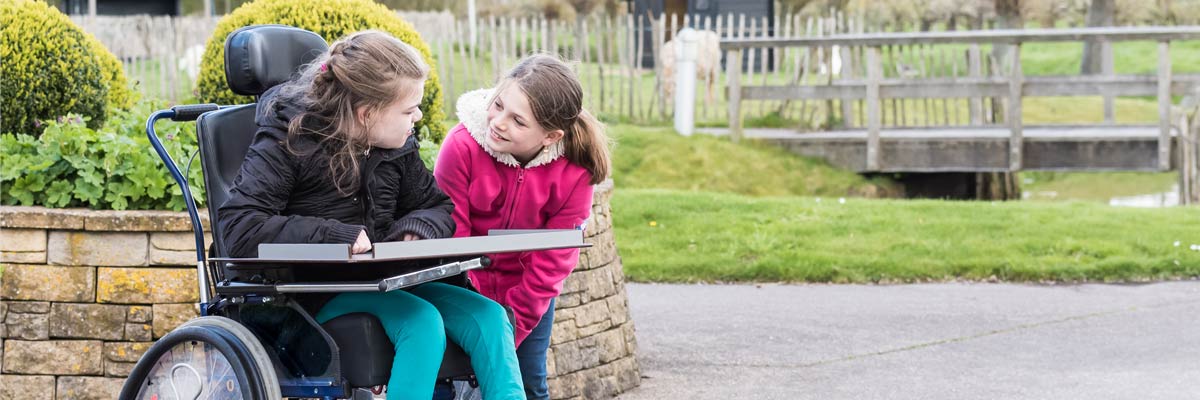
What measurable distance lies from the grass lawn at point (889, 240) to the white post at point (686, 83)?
139 inches

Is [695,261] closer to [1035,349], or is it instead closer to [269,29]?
[1035,349]

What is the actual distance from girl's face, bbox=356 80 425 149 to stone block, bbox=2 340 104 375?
1672 millimetres

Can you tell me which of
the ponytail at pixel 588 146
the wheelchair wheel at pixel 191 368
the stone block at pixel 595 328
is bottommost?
the stone block at pixel 595 328

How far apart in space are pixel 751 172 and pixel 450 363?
9.93 m

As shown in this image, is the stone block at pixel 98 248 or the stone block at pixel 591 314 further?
the stone block at pixel 591 314

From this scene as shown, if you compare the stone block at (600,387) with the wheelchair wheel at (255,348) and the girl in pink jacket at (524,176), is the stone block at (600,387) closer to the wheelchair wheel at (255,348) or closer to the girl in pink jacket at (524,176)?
the girl in pink jacket at (524,176)

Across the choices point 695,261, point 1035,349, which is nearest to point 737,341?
point 1035,349

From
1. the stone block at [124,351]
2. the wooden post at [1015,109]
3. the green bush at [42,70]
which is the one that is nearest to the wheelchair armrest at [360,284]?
the stone block at [124,351]

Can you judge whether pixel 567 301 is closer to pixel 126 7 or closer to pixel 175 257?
pixel 175 257

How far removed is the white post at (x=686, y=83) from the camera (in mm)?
13961

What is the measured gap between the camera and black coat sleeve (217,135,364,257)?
10.5 feet

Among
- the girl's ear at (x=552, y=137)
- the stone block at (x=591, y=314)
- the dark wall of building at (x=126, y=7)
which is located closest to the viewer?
the girl's ear at (x=552, y=137)

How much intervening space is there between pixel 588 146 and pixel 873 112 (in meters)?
10.0

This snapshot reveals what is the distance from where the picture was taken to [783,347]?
20.5 ft
